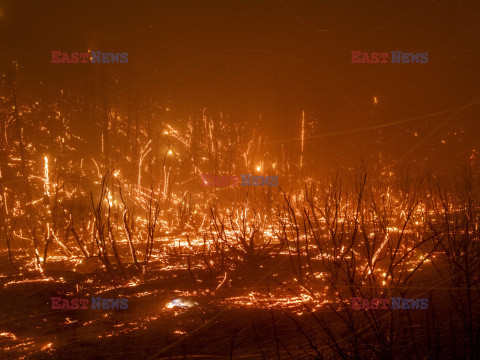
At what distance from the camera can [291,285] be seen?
649 centimetres

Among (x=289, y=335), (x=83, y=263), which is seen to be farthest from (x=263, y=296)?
(x=83, y=263)

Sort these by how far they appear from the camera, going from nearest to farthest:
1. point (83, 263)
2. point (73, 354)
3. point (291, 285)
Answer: point (73, 354)
point (291, 285)
point (83, 263)

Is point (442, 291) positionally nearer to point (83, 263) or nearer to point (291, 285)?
point (291, 285)

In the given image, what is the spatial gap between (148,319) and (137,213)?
41.7 ft

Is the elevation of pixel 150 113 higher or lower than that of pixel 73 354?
higher

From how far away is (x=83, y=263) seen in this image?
8.98m

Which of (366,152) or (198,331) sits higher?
(366,152)

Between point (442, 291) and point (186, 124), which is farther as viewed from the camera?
point (186, 124)

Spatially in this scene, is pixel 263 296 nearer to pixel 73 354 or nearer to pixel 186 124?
pixel 73 354

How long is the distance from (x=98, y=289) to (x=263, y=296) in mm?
3077

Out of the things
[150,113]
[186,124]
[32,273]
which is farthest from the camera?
[186,124]

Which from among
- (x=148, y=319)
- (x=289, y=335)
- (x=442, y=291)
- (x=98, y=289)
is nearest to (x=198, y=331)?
(x=148, y=319)

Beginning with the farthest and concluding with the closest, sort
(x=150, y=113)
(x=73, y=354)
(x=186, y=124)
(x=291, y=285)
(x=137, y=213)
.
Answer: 1. (x=186, y=124)
2. (x=150, y=113)
3. (x=137, y=213)
4. (x=291, y=285)
5. (x=73, y=354)

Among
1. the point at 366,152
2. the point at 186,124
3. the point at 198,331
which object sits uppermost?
the point at 186,124
